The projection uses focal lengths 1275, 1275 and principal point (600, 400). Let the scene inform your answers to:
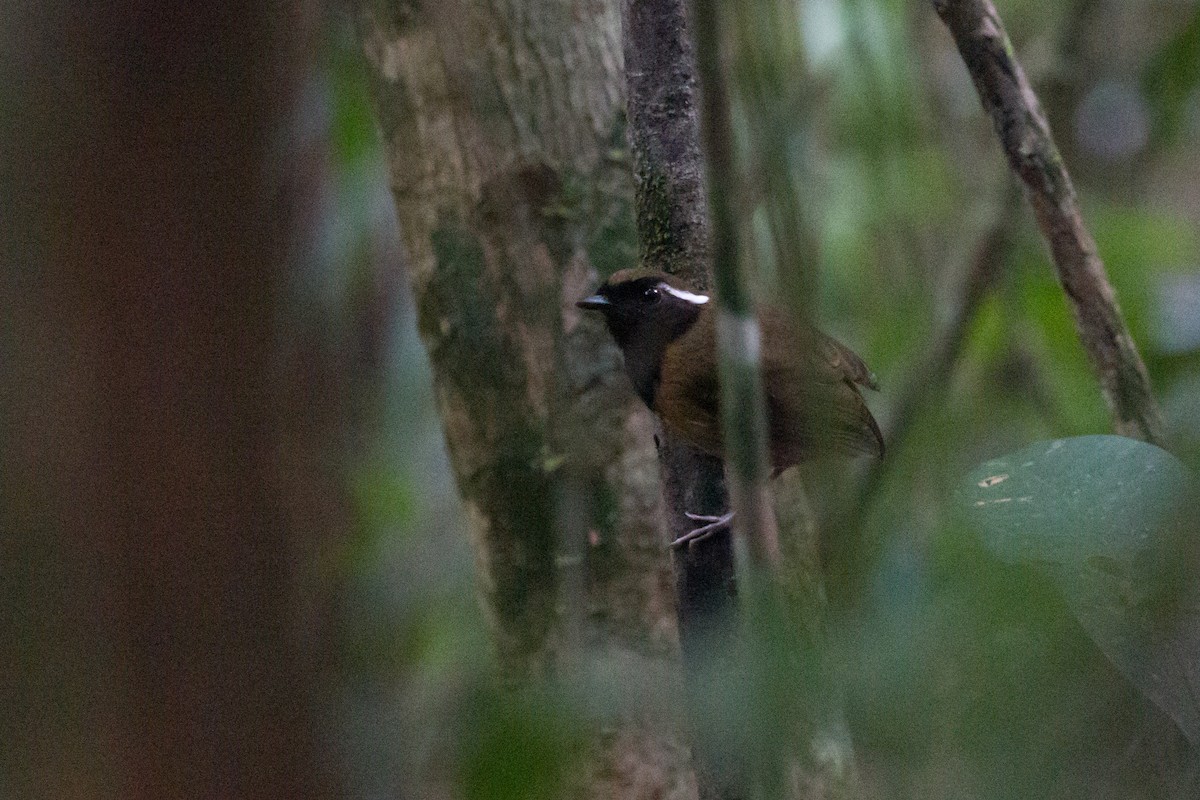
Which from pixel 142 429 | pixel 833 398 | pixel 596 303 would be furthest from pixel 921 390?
pixel 142 429

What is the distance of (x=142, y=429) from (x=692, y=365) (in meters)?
2.26

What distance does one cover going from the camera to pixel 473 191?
3379 mm

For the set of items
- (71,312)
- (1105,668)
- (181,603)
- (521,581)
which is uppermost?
(71,312)

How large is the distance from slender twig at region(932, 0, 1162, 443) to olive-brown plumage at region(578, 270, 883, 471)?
557 millimetres

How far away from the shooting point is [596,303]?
3158 mm

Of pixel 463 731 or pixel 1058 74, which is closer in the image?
pixel 463 731

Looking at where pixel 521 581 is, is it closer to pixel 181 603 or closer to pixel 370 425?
pixel 370 425

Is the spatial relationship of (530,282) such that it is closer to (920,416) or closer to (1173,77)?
(920,416)

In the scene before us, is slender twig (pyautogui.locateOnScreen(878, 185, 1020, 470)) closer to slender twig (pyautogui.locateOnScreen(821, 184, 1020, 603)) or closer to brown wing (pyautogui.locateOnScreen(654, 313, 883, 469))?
slender twig (pyautogui.locateOnScreen(821, 184, 1020, 603))

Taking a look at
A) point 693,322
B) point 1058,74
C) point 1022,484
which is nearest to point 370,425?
point 693,322

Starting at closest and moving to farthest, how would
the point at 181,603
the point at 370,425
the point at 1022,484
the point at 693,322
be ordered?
the point at 181,603 → the point at 1022,484 → the point at 693,322 → the point at 370,425

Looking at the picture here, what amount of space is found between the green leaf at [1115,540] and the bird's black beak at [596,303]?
1.57m

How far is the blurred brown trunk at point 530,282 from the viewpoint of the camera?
3.31 metres

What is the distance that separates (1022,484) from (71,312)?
109 cm
